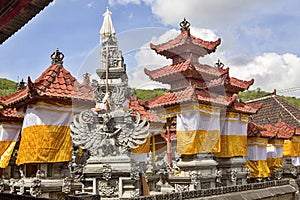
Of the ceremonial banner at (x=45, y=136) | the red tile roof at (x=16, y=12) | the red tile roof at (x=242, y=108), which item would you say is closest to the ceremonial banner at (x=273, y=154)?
the red tile roof at (x=242, y=108)

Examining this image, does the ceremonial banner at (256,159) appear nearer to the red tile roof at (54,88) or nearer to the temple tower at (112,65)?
the temple tower at (112,65)

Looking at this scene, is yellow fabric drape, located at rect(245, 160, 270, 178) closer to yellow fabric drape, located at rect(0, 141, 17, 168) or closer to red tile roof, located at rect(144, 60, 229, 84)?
red tile roof, located at rect(144, 60, 229, 84)

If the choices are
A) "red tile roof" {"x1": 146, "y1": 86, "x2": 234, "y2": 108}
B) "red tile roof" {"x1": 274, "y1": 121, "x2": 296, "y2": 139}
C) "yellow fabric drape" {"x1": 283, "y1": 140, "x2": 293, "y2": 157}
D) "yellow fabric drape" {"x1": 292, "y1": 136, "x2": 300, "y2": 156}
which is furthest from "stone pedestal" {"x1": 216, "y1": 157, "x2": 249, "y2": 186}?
"yellow fabric drape" {"x1": 292, "y1": 136, "x2": 300, "y2": 156}

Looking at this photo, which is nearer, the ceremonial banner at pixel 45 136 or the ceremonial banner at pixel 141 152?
the ceremonial banner at pixel 45 136

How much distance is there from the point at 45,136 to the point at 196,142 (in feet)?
19.1

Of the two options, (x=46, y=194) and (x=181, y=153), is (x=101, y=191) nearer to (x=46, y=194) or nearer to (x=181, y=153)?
(x=46, y=194)

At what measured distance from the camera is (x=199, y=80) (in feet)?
49.3

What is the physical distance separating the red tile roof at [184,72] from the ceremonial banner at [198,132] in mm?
1782

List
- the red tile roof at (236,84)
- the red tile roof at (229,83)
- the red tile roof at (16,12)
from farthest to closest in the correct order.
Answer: the red tile roof at (236,84), the red tile roof at (229,83), the red tile roof at (16,12)

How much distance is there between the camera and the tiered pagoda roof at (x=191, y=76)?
14.2 metres

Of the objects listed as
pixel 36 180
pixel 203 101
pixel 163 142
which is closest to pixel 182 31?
pixel 203 101

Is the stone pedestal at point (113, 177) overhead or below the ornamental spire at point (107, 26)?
below

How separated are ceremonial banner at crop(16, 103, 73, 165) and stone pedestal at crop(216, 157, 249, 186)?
721 cm

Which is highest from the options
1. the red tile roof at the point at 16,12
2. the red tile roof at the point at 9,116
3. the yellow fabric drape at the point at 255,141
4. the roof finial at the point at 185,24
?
the roof finial at the point at 185,24
